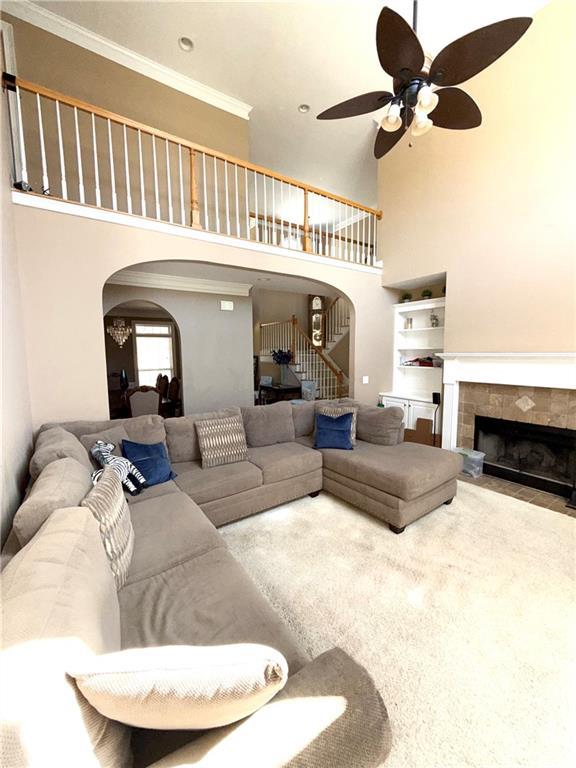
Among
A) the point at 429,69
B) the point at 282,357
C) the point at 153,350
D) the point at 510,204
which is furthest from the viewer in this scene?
the point at 153,350

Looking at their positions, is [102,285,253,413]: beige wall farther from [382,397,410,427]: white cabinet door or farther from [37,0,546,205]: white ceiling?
[37,0,546,205]: white ceiling

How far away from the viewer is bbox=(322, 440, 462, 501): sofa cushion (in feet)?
8.09

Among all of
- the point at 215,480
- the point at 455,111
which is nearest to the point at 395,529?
the point at 215,480

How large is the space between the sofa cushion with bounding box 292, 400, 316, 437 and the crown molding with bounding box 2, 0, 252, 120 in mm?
4520

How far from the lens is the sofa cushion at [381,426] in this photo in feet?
10.7

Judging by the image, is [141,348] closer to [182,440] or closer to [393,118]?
[182,440]

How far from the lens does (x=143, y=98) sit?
4.02 metres

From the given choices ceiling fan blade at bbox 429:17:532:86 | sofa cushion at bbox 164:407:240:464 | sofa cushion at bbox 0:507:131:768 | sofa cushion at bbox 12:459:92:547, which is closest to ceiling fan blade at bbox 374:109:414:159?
ceiling fan blade at bbox 429:17:532:86

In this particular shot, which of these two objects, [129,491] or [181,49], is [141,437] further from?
[181,49]

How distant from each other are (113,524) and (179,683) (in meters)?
0.99

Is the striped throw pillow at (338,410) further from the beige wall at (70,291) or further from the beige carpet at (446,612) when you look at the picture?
the beige wall at (70,291)

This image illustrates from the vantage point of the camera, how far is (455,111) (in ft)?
7.28

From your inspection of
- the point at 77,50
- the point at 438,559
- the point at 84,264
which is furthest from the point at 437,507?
the point at 77,50

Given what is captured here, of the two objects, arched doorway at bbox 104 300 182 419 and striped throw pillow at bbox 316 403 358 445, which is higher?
arched doorway at bbox 104 300 182 419
